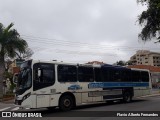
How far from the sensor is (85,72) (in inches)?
808

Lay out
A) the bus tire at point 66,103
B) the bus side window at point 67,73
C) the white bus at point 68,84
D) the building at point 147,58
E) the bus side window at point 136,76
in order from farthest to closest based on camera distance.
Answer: the building at point 147,58 → the bus side window at point 136,76 → the bus side window at point 67,73 → the bus tire at point 66,103 → the white bus at point 68,84

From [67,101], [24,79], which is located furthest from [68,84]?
[24,79]

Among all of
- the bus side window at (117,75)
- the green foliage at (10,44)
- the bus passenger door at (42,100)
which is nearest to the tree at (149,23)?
the bus side window at (117,75)

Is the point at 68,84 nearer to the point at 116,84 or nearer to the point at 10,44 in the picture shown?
the point at 116,84

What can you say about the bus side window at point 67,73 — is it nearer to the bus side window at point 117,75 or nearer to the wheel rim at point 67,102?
the wheel rim at point 67,102

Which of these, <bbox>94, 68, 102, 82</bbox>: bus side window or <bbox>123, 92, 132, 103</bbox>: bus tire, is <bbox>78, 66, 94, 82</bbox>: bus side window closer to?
<bbox>94, 68, 102, 82</bbox>: bus side window

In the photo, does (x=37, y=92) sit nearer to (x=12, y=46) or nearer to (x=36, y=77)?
(x=36, y=77)

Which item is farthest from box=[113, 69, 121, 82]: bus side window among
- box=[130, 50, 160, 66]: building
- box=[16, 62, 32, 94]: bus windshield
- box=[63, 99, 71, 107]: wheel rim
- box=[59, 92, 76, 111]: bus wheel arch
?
box=[130, 50, 160, 66]: building

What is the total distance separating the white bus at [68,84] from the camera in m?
17.1

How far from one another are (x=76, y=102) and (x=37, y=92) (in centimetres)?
326

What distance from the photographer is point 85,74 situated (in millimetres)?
20500

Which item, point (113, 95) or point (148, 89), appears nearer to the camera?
point (113, 95)

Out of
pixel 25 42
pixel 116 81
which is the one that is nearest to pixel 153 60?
pixel 25 42

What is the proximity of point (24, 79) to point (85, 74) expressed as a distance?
15.1ft
